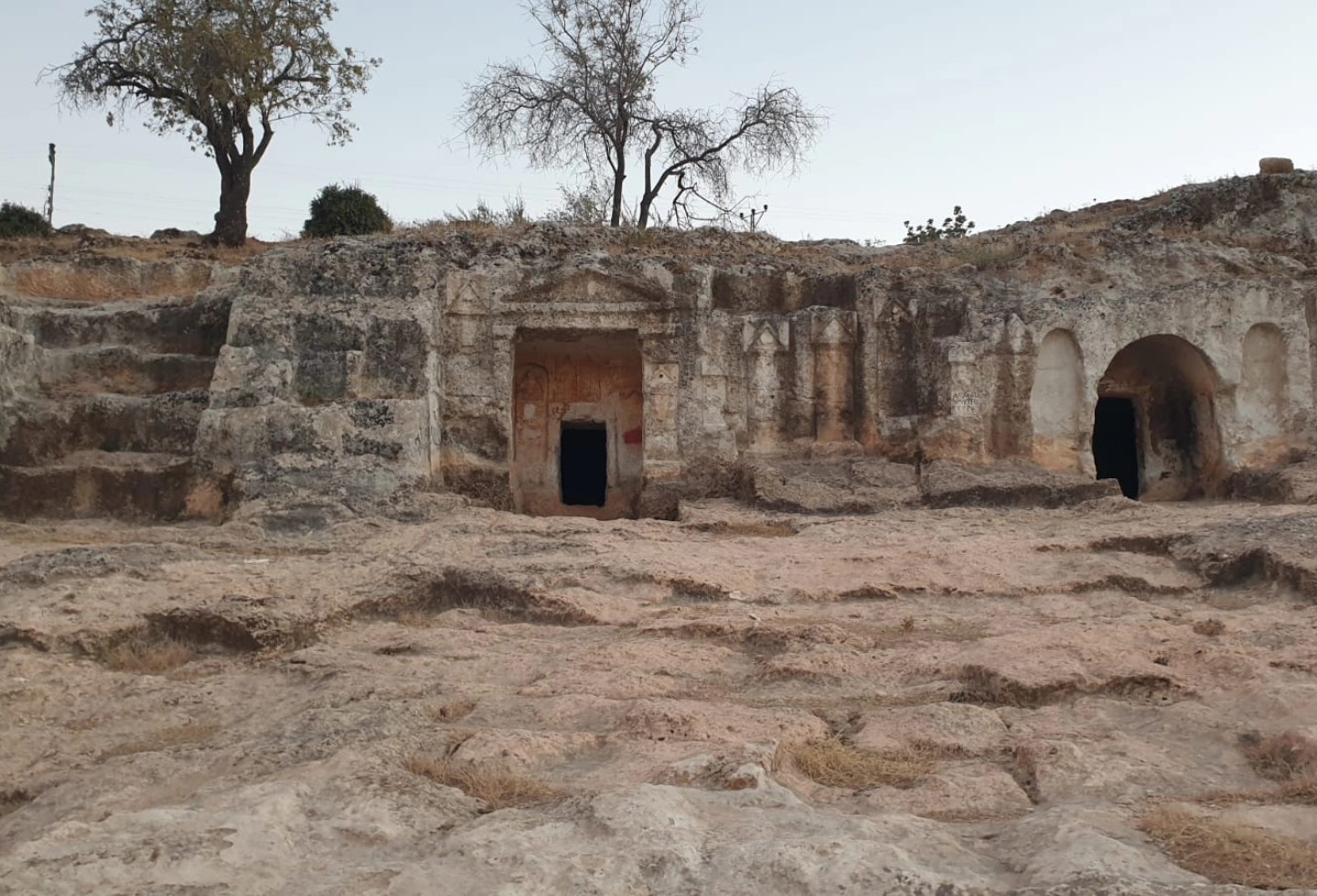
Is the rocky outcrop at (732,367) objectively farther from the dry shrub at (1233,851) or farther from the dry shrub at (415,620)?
the dry shrub at (1233,851)

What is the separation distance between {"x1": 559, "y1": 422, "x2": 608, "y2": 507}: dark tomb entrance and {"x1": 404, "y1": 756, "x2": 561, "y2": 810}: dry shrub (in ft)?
28.4

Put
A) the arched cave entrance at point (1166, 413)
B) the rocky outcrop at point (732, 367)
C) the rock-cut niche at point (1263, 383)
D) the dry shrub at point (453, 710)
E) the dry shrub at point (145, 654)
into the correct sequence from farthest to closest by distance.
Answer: the arched cave entrance at point (1166, 413)
the rock-cut niche at point (1263, 383)
the rocky outcrop at point (732, 367)
the dry shrub at point (145, 654)
the dry shrub at point (453, 710)

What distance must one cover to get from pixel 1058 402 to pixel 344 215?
12290 mm

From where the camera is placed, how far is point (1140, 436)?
1248 cm

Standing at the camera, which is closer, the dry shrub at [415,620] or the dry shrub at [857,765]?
the dry shrub at [857,765]

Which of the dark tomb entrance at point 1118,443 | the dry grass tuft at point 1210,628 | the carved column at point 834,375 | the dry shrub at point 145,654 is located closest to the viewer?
the dry shrub at point 145,654

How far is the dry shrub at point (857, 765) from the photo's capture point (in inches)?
172

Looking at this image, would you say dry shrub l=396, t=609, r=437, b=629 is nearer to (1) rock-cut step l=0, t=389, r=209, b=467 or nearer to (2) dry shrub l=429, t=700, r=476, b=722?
(2) dry shrub l=429, t=700, r=476, b=722

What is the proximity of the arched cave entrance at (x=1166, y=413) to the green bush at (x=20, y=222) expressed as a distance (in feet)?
51.4

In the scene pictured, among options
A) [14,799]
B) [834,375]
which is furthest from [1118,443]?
[14,799]

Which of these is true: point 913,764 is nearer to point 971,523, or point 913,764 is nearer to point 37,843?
point 37,843

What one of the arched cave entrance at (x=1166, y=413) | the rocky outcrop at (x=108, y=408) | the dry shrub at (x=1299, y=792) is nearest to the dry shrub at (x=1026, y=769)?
the dry shrub at (x=1299, y=792)

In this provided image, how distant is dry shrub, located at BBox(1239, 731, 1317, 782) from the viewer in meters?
4.35

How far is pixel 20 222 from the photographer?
60.2ft
